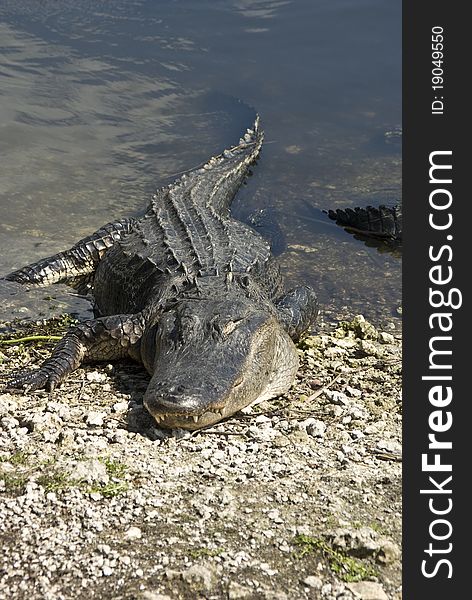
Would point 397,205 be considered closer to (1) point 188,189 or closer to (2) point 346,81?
(1) point 188,189

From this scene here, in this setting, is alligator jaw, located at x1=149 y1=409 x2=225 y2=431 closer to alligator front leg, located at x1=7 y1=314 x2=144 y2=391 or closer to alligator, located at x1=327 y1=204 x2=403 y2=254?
alligator front leg, located at x1=7 y1=314 x2=144 y2=391

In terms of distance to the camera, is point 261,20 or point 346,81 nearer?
point 346,81

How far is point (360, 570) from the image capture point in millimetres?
2766

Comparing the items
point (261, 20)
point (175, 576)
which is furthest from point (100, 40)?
point (175, 576)

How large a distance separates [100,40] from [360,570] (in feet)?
46.2

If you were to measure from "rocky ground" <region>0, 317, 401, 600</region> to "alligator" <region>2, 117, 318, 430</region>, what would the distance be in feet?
0.66

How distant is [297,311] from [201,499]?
2.74 metres

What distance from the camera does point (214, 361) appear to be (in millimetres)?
4219

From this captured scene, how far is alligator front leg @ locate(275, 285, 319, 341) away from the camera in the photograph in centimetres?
561

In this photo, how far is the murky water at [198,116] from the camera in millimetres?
7992

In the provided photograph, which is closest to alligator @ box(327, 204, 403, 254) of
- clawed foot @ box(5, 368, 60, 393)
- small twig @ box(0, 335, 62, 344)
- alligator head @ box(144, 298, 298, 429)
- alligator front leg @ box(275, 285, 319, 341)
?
alligator front leg @ box(275, 285, 319, 341)

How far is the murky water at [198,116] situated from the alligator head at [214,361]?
1.99 metres

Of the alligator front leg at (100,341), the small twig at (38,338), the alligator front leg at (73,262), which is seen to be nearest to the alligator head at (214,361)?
the alligator front leg at (100,341)

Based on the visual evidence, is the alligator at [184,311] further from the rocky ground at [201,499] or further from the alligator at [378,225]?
the alligator at [378,225]
